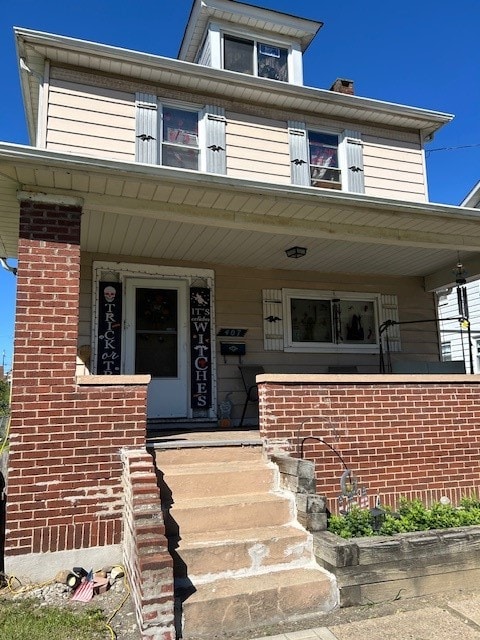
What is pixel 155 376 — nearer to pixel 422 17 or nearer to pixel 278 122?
pixel 278 122

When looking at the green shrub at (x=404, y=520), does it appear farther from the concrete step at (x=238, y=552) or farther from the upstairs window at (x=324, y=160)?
the upstairs window at (x=324, y=160)

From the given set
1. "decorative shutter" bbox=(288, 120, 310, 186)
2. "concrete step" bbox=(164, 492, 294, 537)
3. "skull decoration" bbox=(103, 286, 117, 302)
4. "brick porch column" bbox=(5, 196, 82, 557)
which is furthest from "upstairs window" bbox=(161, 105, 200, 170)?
"concrete step" bbox=(164, 492, 294, 537)

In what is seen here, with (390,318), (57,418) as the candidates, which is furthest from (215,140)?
(57,418)

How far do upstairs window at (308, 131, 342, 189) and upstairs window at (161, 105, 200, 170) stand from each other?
1957 mm

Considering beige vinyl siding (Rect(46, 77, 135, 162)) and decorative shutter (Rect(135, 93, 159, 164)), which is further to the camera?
decorative shutter (Rect(135, 93, 159, 164))

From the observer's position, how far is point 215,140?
7.51 m

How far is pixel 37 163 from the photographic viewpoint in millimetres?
4328

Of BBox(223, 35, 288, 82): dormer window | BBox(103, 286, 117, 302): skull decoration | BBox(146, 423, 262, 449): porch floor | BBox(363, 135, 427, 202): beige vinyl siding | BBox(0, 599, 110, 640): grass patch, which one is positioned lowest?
BBox(0, 599, 110, 640): grass patch

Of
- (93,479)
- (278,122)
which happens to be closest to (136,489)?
(93,479)

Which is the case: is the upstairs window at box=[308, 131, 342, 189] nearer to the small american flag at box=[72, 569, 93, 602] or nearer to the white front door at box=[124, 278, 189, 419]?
the white front door at box=[124, 278, 189, 419]

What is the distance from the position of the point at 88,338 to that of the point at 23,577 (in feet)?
10.9

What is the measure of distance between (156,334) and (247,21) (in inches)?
231

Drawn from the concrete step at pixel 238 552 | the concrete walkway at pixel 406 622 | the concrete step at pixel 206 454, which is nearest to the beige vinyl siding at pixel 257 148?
the concrete step at pixel 206 454

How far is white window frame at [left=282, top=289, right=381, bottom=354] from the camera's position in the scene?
779 cm
